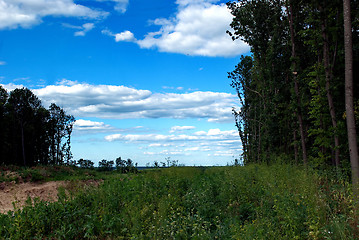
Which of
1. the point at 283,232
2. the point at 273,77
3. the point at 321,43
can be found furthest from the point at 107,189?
the point at 273,77

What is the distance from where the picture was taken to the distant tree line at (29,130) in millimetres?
38094

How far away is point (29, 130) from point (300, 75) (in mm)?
36322

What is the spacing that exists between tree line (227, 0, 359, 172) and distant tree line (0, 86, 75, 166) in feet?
93.5

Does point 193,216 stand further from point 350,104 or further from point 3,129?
point 3,129

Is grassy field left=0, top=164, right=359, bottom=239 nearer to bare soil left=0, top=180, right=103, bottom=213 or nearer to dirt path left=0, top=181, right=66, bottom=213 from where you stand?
bare soil left=0, top=180, right=103, bottom=213

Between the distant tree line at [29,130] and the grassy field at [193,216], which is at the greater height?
the distant tree line at [29,130]

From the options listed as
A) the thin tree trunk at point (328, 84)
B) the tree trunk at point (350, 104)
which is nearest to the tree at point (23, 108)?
the thin tree trunk at point (328, 84)

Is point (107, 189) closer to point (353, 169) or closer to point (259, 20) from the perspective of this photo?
point (353, 169)

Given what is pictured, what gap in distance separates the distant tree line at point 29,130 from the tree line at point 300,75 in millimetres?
28494

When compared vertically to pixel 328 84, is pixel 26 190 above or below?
below

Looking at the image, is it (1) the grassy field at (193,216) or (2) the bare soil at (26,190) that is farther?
(2) the bare soil at (26,190)

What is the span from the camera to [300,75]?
64.2 ft

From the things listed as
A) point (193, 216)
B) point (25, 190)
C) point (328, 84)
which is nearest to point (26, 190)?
point (25, 190)

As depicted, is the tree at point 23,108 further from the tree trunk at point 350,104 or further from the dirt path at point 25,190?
the tree trunk at point 350,104
